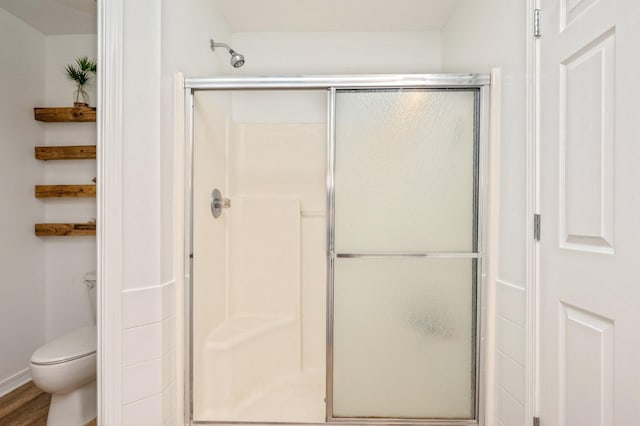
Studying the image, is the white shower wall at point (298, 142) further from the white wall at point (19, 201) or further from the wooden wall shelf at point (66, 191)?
the white wall at point (19, 201)

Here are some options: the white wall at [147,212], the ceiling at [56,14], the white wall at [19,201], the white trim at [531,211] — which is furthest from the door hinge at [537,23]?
the white wall at [19,201]

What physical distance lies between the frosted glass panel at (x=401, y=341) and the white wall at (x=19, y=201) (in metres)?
2.11

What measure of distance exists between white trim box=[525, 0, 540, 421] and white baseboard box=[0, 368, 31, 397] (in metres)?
2.87

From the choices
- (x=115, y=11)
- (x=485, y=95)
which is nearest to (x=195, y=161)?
(x=115, y=11)

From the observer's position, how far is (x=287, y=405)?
2.00 meters

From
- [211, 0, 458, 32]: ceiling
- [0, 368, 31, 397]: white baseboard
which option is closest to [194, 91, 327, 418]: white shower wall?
[211, 0, 458, 32]: ceiling

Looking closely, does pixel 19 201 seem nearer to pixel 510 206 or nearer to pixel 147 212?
pixel 147 212

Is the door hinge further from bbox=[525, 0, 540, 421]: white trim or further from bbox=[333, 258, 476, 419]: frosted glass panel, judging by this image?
bbox=[333, 258, 476, 419]: frosted glass panel

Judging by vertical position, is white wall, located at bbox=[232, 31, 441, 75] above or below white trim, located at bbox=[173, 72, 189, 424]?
above

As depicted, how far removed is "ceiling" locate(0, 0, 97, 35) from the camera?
2164 millimetres

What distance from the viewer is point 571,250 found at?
113 centimetres

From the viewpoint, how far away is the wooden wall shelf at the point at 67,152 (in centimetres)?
240

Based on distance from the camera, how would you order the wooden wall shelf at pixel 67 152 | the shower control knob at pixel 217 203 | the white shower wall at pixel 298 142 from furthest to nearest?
1. the white shower wall at pixel 298 142
2. the wooden wall shelf at pixel 67 152
3. the shower control knob at pixel 217 203

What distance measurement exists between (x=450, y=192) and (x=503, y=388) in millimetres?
888
